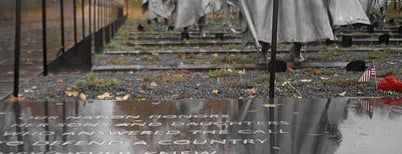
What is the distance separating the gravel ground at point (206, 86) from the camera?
6.44 metres

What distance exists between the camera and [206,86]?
23.3 feet

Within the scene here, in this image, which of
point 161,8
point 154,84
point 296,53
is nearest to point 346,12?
point 296,53

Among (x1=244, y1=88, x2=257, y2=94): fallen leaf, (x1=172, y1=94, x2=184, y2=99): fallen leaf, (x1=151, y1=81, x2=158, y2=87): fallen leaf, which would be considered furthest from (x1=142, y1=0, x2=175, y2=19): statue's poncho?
(x1=172, y1=94, x2=184, y2=99): fallen leaf

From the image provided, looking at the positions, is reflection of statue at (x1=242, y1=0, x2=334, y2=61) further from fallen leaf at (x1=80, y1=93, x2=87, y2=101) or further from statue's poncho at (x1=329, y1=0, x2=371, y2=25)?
fallen leaf at (x1=80, y1=93, x2=87, y2=101)

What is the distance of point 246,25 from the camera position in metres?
9.03

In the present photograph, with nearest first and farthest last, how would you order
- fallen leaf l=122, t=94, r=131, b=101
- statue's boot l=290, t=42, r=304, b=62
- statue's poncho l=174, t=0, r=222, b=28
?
fallen leaf l=122, t=94, r=131, b=101
statue's boot l=290, t=42, r=304, b=62
statue's poncho l=174, t=0, r=222, b=28

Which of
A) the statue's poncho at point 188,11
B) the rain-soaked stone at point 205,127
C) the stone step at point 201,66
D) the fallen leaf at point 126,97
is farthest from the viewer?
the statue's poncho at point 188,11

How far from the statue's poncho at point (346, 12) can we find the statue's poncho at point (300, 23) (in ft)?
0.30

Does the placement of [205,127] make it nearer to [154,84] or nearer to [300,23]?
[154,84]

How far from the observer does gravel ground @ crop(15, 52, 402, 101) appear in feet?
21.1

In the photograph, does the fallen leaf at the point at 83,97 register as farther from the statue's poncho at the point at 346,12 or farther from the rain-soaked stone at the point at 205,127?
the statue's poncho at the point at 346,12

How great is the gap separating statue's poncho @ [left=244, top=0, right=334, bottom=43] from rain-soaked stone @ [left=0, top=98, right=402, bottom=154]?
12.8ft

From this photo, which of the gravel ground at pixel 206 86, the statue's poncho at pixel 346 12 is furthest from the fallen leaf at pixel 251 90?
the statue's poncho at pixel 346 12

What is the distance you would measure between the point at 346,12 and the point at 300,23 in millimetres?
651
